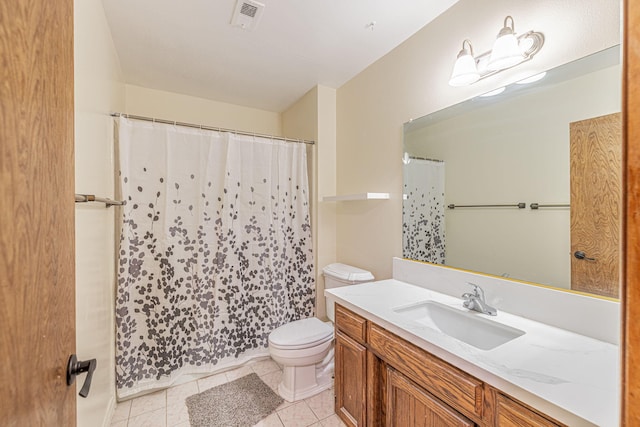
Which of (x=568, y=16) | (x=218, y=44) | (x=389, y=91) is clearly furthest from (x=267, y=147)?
(x=568, y=16)

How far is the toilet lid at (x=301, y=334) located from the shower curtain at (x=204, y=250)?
46 cm

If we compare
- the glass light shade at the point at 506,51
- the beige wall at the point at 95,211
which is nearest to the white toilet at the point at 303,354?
the beige wall at the point at 95,211

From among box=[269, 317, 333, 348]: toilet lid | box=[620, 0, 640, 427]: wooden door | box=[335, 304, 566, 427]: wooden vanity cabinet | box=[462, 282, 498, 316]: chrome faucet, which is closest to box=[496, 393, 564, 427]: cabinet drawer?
box=[335, 304, 566, 427]: wooden vanity cabinet

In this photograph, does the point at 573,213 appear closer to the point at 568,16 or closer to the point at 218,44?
the point at 568,16

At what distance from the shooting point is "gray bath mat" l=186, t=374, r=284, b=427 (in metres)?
1.66

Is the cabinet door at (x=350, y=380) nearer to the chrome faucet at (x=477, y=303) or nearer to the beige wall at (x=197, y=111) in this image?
the chrome faucet at (x=477, y=303)

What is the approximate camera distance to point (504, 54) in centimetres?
124

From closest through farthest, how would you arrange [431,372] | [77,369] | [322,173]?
[77,369] < [431,372] < [322,173]

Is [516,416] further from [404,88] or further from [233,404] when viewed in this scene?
[404,88]

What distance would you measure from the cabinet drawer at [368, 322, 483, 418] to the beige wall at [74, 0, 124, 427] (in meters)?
1.31

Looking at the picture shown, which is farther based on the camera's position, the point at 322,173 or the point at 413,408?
the point at 322,173

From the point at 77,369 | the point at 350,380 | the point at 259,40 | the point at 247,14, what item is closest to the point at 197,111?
the point at 259,40

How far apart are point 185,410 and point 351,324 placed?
1.30 meters

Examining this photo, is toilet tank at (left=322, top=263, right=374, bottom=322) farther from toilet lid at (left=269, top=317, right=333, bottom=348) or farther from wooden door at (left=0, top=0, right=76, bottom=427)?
wooden door at (left=0, top=0, right=76, bottom=427)
